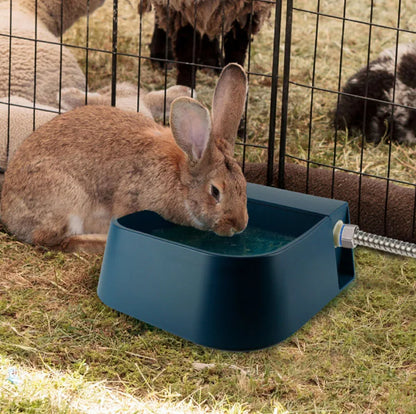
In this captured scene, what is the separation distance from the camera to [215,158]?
3273 mm

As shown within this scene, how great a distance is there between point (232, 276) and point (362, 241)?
2.28 ft

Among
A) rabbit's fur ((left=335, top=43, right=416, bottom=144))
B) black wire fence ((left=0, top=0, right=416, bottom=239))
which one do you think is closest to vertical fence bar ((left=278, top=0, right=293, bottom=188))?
black wire fence ((left=0, top=0, right=416, bottom=239))

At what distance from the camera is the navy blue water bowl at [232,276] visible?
2814mm

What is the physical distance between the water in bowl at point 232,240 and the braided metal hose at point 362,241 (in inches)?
7.3

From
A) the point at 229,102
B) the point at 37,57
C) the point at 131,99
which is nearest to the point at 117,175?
the point at 229,102

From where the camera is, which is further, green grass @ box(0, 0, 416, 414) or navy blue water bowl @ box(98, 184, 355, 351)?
navy blue water bowl @ box(98, 184, 355, 351)

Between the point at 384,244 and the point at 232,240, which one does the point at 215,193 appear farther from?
the point at 384,244

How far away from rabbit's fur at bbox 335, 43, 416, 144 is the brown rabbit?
5.78ft

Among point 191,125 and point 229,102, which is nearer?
point 191,125

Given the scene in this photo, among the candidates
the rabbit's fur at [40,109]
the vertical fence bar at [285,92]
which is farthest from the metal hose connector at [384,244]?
the rabbit's fur at [40,109]

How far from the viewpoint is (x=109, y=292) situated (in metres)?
3.13

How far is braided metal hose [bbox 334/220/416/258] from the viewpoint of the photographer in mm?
3262

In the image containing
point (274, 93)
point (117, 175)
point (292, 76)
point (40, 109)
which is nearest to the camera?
point (117, 175)

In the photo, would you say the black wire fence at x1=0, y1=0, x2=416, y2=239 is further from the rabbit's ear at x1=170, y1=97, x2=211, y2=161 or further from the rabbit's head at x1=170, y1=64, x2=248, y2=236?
the rabbit's ear at x1=170, y1=97, x2=211, y2=161
